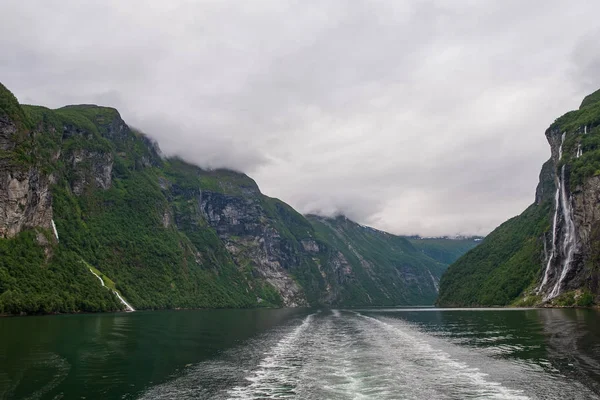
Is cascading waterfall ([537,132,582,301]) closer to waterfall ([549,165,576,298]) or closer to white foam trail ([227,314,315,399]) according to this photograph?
waterfall ([549,165,576,298])

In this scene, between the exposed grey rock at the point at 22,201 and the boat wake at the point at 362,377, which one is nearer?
the boat wake at the point at 362,377

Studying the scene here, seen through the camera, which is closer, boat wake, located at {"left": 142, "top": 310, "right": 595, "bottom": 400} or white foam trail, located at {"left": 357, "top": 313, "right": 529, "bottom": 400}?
white foam trail, located at {"left": 357, "top": 313, "right": 529, "bottom": 400}

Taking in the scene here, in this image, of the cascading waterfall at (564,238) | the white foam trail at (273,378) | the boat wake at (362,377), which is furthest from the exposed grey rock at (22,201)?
the cascading waterfall at (564,238)

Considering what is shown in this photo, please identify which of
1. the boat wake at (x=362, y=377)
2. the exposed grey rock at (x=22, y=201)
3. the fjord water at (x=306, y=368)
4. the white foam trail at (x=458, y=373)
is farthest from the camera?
the exposed grey rock at (x=22, y=201)

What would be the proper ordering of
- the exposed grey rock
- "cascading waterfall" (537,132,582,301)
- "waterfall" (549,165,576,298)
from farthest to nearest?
the exposed grey rock, "cascading waterfall" (537,132,582,301), "waterfall" (549,165,576,298)

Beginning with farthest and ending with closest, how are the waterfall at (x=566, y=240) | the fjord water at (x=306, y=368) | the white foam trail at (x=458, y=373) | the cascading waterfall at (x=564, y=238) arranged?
the cascading waterfall at (x=564, y=238)
the waterfall at (x=566, y=240)
the fjord water at (x=306, y=368)
the white foam trail at (x=458, y=373)

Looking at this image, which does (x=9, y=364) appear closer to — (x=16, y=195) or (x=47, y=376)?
(x=47, y=376)

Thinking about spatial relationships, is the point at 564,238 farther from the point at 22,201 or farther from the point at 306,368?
the point at 22,201

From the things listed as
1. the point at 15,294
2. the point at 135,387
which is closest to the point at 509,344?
the point at 135,387

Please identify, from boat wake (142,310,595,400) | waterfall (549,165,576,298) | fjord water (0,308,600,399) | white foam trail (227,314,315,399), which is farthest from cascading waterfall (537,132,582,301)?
white foam trail (227,314,315,399)

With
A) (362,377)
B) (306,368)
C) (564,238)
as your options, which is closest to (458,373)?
(362,377)

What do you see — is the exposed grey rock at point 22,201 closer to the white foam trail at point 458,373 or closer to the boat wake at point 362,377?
the boat wake at point 362,377
